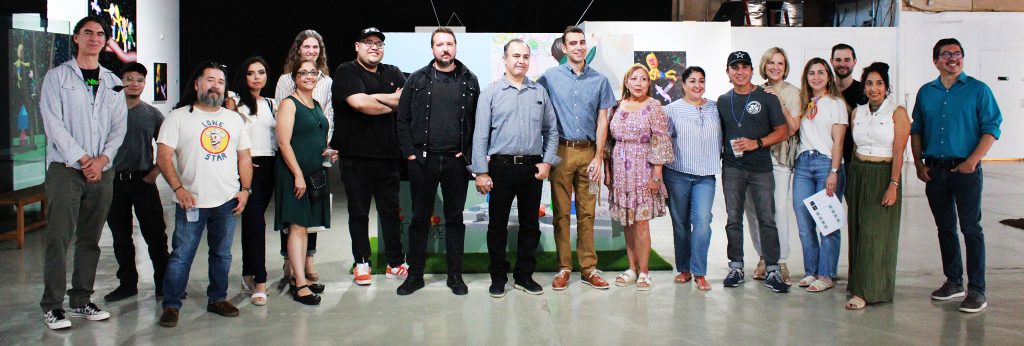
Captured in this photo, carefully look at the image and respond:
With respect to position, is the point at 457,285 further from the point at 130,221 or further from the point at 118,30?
the point at 118,30

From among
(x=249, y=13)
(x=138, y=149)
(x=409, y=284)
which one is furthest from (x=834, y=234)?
(x=249, y=13)

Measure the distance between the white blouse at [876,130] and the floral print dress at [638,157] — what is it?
0.96 m

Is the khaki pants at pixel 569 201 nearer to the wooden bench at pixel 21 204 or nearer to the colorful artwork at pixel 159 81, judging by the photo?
the wooden bench at pixel 21 204

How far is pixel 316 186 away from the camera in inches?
183

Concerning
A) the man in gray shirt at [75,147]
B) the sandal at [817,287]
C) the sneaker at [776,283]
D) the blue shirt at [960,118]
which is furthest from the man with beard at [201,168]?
the blue shirt at [960,118]

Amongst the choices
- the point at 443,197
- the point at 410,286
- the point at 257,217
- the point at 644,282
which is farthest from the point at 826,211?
the point at 257,217

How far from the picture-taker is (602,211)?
5.86 m

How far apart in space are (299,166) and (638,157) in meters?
1.80

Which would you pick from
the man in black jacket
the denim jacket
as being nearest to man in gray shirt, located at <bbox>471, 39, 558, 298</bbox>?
the man in black jacket

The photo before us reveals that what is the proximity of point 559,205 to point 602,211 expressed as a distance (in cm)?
96

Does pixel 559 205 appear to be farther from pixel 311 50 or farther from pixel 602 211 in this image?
pixel 311 50

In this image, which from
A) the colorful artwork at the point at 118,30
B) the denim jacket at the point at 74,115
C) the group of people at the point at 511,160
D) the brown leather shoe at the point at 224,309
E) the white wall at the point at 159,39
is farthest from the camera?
the white wall at the point at 159,39

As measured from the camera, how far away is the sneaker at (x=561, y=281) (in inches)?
193

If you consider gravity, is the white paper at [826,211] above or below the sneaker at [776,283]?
above
